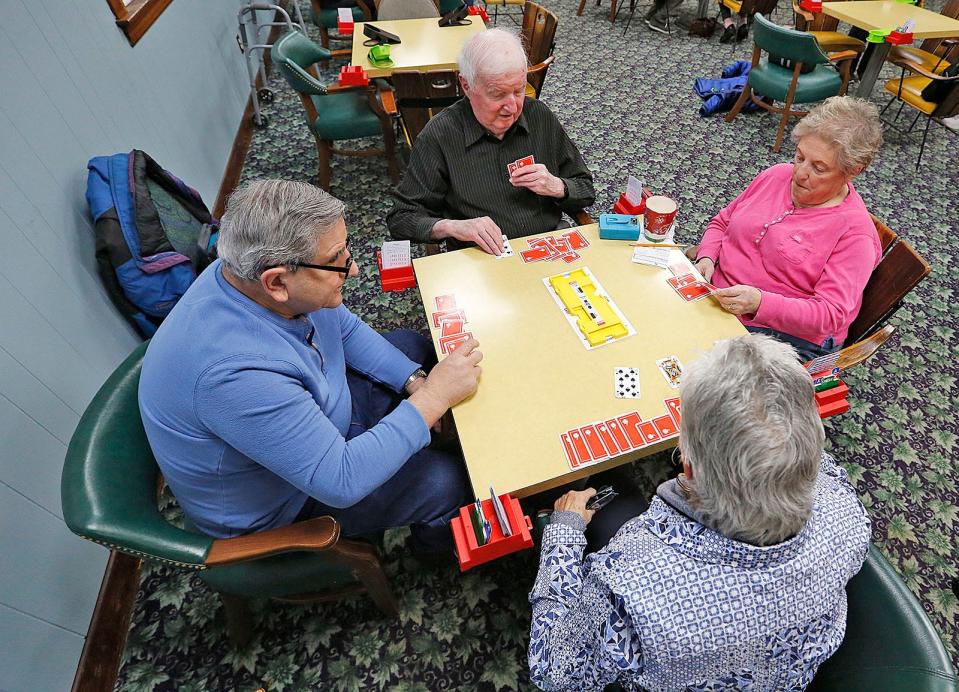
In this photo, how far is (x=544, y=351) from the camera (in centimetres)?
142

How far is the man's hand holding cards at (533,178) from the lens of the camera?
6.22ft

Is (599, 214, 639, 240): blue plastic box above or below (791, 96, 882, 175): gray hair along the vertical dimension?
below

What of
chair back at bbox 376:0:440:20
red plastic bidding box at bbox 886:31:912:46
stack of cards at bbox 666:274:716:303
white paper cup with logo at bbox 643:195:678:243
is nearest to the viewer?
stack of cards at bbox 666:274:716:303

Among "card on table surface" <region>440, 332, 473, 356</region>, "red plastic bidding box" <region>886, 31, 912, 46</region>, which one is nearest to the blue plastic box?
"card on table surface" <region>440, 332, 473, 356</region>

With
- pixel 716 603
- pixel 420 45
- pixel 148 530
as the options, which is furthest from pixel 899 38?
pixel 148 530

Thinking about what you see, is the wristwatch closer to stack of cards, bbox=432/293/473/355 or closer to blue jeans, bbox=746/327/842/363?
stack of cards, bbox=432/293/473/355

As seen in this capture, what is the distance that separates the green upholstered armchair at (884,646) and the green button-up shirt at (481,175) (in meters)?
1.58

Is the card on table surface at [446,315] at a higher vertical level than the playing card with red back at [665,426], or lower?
higher

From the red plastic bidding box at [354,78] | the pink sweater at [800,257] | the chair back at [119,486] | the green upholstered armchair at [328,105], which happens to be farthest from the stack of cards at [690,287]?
the red plastic bidding box at [354,78]

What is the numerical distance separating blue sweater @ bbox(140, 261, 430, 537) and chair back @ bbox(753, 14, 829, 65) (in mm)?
4097

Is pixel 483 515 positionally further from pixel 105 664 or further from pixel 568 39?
pixel 568 39

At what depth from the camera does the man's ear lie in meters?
1.07

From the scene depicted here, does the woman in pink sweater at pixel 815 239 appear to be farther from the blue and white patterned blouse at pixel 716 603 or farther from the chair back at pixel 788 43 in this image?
the chair back at pixel 788 43

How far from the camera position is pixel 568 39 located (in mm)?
5965
